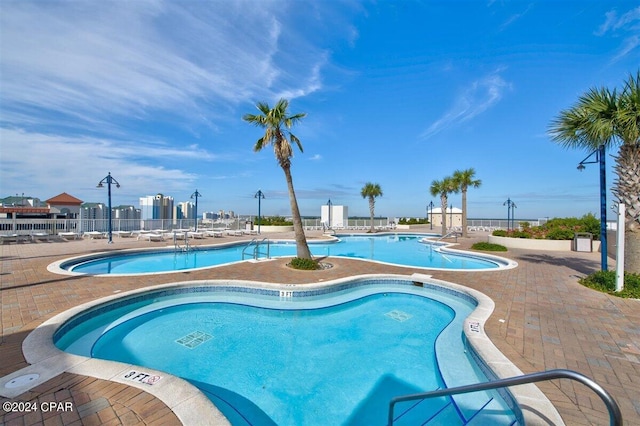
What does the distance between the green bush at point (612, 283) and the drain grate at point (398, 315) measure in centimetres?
485

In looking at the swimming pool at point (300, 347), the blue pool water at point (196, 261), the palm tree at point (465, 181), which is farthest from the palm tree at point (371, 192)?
the swimming pool at point (300, 347)

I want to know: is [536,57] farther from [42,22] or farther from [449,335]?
[42,22]

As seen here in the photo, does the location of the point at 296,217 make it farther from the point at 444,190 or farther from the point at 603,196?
the point at 444,190

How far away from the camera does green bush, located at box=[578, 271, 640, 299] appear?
20.2ft

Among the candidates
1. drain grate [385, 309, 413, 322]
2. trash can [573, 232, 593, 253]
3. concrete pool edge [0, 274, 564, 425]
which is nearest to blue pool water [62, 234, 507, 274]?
drain grate [385, 309, 413, 322]

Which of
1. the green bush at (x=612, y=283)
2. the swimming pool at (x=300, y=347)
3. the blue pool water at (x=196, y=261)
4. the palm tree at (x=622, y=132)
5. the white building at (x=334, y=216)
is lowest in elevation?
the swimming pool at (x=300, y=347)

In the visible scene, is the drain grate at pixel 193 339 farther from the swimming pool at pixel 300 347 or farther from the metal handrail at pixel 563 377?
the metal handrail at pixel 563 377

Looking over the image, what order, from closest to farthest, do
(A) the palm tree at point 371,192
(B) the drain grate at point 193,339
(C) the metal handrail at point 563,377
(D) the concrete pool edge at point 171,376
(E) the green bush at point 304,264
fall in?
1. (C) the metal handrail at point 563,377
2. (D) the concrete pool edge at point 171,376
3. (B) the drain grate at point 193,339
4. (E) the green bush at point 304,264
5. (A) the palm tree at point 371,192

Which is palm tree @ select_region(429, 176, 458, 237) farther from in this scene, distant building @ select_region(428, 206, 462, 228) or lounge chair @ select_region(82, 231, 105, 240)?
lounge chair @ select_region(82, 231, 105, 240)

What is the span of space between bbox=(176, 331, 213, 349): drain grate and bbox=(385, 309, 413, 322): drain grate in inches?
152

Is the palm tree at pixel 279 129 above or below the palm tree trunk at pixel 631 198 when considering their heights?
above

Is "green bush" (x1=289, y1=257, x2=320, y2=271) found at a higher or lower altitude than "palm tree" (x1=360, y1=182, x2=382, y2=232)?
lower

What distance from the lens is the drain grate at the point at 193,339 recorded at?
15.6ft

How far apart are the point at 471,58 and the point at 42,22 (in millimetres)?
14960
